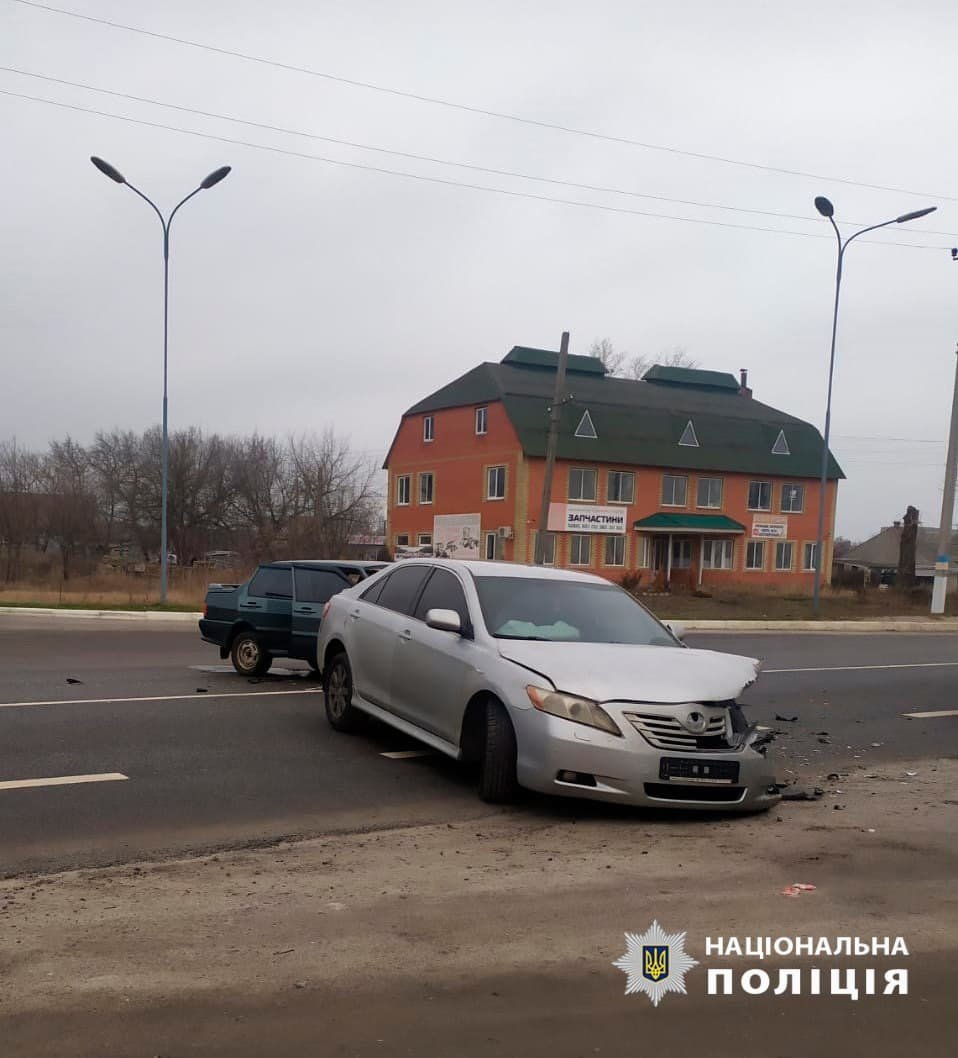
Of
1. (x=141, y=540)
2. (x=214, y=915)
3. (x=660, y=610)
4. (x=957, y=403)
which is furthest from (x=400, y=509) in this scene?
(x=214, y=915)

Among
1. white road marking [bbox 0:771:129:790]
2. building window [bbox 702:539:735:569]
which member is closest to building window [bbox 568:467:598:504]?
Answer: building window [bbox 702:539:735:569]

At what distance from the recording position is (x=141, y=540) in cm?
6738

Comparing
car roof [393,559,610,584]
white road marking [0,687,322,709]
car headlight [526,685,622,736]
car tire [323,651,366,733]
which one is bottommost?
white road marking [0,687,322,709]

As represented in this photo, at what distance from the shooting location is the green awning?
54438 mm

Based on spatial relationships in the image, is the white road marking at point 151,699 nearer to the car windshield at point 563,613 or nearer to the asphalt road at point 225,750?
the asphalt road at point 225,750

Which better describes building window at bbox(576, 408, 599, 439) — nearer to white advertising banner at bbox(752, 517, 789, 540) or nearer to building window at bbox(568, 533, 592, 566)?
building window at bbox(568, 533, 592, 566)

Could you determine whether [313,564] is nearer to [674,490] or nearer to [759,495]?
[674,490]

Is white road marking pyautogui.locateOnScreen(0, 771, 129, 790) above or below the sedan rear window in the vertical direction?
below

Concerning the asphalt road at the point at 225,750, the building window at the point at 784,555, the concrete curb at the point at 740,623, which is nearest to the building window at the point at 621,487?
the building window at the point at 784,555

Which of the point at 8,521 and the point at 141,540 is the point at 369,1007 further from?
the point at 141,540

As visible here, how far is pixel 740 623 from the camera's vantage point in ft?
99.8

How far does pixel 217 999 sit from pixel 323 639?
6223mm

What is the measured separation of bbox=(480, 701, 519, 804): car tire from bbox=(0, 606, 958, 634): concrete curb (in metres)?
17.1

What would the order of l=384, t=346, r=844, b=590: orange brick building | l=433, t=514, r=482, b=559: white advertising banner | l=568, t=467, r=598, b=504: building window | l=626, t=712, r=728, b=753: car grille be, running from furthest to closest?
l=433, t=514, r=482, b=559: white advertising banner < l=568, t=467, r=598, b=504: building window < l=384, t=346, r=844, b=590: orange brick building < l=626, t=712, r=728, b=753: car grille
